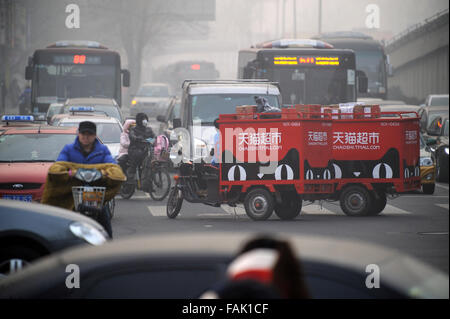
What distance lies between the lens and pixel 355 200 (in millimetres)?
15867

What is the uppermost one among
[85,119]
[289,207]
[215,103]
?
[215,103]

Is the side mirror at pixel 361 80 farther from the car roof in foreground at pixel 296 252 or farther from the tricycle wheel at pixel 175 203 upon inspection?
the car roof in foreground at pixel 296 252

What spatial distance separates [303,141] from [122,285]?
1137 centimetres

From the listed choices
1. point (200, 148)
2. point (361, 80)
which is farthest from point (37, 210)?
point (361, 80)

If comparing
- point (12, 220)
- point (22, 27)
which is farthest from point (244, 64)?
point (22, 27)

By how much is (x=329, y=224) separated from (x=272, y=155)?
1.40 m

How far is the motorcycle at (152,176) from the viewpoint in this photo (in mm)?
17938

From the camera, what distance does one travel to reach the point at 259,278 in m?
2.74

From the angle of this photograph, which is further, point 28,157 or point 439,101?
point 439,101

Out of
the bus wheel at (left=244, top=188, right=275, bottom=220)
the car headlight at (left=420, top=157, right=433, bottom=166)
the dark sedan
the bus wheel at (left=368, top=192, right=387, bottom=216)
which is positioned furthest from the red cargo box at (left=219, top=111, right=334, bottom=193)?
the dark sedan

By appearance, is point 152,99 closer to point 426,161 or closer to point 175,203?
point 426,161

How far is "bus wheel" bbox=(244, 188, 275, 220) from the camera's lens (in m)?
14.9

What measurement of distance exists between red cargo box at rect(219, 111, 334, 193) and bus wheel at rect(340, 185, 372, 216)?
1.02 meters

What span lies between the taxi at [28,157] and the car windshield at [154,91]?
39.0 metres
